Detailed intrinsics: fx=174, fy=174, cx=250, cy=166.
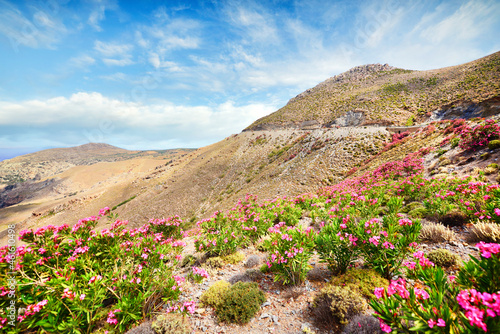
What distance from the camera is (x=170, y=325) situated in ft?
12.2

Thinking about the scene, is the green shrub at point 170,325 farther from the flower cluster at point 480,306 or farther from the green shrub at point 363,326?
the flower cluster at point 480,306

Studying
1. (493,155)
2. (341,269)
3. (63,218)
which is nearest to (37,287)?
(341,269)

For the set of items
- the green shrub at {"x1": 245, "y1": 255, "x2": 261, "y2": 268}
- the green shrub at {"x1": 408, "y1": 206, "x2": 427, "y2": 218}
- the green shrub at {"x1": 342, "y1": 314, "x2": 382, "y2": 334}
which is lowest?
the green shrub at {"x1": 245, "y1": 255, "x2": 261, "y2": 268}

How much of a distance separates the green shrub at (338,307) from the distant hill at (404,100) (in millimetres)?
38552

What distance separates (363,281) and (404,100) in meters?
53.5

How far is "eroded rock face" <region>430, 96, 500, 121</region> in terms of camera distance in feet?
80.8

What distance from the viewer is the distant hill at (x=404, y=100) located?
33.2 m

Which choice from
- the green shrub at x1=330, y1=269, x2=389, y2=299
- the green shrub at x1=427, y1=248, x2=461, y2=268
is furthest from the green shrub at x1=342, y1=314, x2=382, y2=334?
the green shrub at x1=427, y1=248, x2=461, y2=268

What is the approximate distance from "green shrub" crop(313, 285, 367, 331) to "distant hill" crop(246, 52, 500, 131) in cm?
3855

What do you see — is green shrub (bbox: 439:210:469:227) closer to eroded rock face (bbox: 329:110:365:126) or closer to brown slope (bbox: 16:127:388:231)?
brown slope (bbox: 16:127:388:231)

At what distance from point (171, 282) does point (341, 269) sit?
4482 millimetres

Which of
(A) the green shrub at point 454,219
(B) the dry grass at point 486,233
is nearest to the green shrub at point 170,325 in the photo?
(B) the dry grass at point 486,233

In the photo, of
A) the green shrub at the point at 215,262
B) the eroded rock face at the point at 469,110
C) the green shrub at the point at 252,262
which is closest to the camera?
the green shrub at the point at 252,262

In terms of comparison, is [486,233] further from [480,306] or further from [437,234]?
[480,306]
